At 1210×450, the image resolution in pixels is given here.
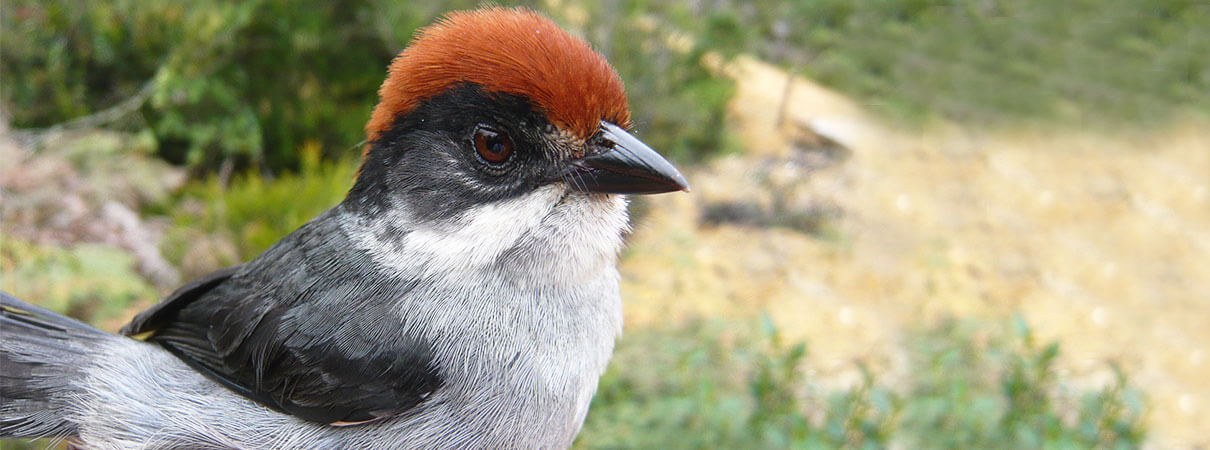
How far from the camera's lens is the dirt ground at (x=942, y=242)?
17.2 feet

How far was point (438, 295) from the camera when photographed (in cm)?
191

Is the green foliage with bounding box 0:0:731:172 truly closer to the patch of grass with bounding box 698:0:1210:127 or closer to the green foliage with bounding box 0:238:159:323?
the green foliage with bounding box 0:238:159:323

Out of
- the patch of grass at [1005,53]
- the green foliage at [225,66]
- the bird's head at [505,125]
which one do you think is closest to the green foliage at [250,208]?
the green foliage at [225,66]

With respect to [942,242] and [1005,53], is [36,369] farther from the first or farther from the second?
[1005,53]

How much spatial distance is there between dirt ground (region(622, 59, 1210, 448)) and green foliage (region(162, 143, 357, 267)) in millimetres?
2160

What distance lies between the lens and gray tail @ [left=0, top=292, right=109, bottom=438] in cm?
201

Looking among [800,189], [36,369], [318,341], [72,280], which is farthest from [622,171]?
[800,189]

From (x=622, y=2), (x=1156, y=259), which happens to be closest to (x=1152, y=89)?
(x=1156, y=259)

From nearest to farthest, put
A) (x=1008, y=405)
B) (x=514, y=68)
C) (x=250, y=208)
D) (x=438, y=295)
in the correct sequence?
(x=514, y=68) → (x=438, y=295) → (x=1008, y=405) → (x=250, y=208)

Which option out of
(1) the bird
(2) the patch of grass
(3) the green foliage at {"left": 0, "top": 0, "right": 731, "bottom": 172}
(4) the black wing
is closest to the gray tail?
(1) the bird

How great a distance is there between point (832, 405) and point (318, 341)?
2550 millimetres

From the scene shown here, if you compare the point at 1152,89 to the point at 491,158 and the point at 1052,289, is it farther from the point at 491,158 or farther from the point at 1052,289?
the point at 491,158

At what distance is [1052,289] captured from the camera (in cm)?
609

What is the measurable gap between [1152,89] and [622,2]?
20.0 ft
